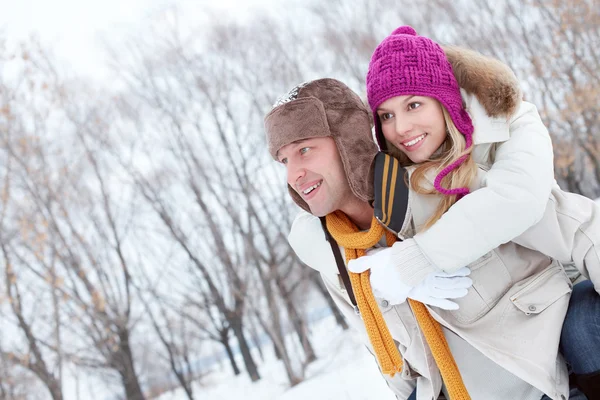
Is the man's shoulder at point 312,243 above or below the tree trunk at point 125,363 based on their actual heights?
below

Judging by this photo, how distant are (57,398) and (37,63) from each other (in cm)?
639

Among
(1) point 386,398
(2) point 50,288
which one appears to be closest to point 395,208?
(1) point 386,398

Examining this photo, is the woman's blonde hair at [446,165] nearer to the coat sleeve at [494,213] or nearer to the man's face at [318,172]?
the coat sleeve at [494,213]

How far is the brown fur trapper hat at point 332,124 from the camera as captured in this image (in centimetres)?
212

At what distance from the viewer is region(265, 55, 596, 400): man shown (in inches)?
73.8

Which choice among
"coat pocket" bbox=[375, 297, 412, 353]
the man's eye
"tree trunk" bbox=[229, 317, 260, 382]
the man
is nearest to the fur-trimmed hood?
the man's eye

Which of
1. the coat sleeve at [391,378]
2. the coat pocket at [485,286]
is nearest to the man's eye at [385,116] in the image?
the coat pocket at [485,286]

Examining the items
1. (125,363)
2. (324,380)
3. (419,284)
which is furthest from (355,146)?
(125,363)

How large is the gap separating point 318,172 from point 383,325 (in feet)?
2.18

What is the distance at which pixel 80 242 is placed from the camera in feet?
34.9

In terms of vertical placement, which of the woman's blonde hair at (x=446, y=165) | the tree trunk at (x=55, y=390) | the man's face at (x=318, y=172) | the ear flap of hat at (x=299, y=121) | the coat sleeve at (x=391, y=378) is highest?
the tree trunk at (x=55, y=390)

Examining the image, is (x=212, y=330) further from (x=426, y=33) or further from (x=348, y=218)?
(x=348, y=218)

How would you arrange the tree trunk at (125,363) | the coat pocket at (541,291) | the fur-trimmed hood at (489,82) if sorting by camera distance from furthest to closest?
the tree trunk at (125,363) < the fur-trimmed hood at (489,82) < the coat pocket at (541,291)

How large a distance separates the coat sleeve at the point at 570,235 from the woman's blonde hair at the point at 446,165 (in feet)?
0.94
